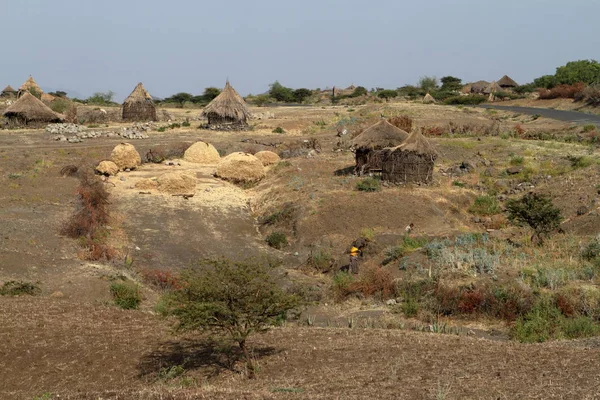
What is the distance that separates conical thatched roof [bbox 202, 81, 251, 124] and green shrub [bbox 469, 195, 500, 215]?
20256mm

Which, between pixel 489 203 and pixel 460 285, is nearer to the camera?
pixel 460 285

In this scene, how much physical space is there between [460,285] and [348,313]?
9.03 ft

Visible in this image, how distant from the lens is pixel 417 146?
26.9 m

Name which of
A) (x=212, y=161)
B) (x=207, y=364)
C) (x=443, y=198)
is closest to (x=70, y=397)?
(x=207, y=364)

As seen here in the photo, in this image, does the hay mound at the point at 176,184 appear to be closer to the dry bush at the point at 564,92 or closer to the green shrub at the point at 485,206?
the green shrub at the point at 485,206

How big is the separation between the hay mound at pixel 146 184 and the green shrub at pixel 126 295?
432 inches

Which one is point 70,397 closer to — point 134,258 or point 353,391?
point 353,391

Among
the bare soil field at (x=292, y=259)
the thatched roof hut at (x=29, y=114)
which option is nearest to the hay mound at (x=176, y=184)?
the bare soil field at (x=292, y=259)

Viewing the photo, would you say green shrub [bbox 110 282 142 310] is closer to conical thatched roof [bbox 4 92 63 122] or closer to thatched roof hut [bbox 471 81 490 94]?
conical thatched roof [bbox 4 92 63 122]

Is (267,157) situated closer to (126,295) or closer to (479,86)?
(126,295)

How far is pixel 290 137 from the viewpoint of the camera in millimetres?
39812

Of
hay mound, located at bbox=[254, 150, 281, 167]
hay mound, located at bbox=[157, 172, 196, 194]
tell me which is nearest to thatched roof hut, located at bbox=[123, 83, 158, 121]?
hay mound, located at bbox=[254, 150, 281, 167]

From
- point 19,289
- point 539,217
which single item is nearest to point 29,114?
point 19,289

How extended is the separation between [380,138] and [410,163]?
2.39m
